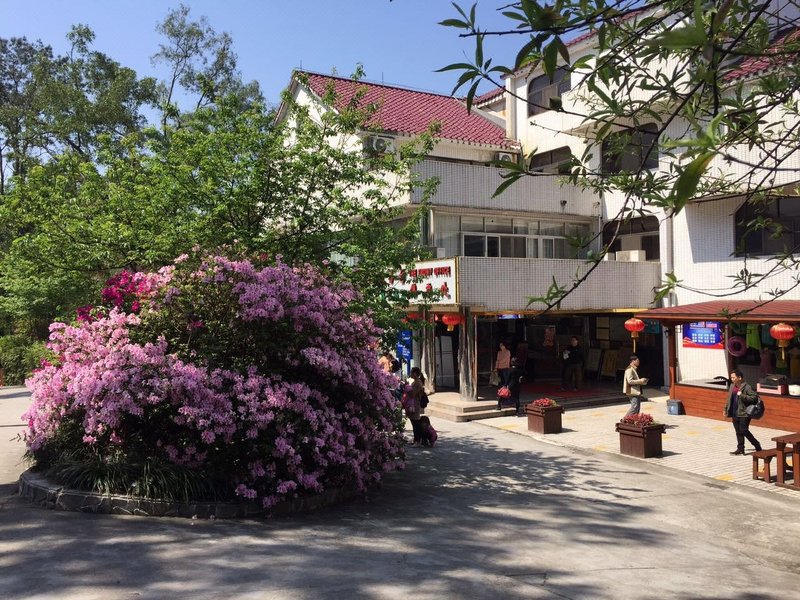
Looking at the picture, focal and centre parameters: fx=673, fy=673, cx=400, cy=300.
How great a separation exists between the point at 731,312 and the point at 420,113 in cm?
1385

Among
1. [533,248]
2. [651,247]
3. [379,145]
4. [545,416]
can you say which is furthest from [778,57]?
[651,247]

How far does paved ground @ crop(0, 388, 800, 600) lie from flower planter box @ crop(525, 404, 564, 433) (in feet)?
11.1

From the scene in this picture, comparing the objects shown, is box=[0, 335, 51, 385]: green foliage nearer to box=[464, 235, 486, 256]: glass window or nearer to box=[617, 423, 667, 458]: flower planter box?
box=[464, 235, 486, 256]: glass window

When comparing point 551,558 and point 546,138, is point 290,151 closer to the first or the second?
point 551,558

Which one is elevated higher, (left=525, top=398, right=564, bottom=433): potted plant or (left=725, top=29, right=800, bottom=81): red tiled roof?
(left=725, top=29, right=800, bottom=81): red tiled roof

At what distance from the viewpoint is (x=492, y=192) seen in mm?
20438

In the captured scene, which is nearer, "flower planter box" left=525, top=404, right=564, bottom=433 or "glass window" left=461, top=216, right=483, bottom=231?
"flower planter box" left=525, top=404, right=564, bottom=433

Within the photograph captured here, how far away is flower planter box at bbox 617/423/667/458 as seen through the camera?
1265 cm

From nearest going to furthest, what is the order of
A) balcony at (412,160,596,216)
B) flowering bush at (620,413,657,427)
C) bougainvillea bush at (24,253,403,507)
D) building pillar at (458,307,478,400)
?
bougainvillea bush at (24,253,403,507)
flowering bush at (620,413,657,427)
building pillar at (458,307,478,400)
balcony at (412,160,596,216)

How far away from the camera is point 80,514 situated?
749 centimetres

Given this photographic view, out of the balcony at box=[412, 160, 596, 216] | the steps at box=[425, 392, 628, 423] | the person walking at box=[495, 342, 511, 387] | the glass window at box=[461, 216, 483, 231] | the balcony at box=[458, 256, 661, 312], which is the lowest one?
the steps at box=[425, 392, 628, 423]

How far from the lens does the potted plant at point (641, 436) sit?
1266 cm

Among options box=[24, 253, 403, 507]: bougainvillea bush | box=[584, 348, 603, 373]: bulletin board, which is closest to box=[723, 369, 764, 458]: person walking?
box=[24, 253, 403, 507]: bougainvillea bush

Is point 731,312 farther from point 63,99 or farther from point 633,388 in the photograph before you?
point 63,99
